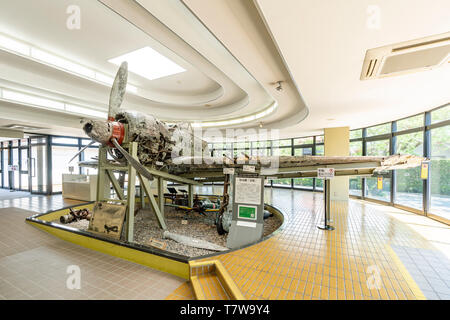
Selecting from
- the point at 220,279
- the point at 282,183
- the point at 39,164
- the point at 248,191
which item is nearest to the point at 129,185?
the point at 248,191

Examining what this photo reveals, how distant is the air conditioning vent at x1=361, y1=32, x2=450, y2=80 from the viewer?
2.14 meters

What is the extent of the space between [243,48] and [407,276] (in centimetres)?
344

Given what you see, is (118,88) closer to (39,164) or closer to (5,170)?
(39,164)

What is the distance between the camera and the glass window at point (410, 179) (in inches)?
212

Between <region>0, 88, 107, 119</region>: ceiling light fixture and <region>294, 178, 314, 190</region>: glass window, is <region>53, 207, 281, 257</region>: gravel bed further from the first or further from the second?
<region>294, 178, 314, 190</region>: glass window

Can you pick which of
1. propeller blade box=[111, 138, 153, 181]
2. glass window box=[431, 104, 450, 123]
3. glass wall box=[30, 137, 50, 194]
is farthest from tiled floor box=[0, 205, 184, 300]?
glass wall box=[30, 137, 50, 194]

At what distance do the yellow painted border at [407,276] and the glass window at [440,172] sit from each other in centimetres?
344

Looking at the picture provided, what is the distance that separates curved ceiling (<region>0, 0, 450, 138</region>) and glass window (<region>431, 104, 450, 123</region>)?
1.45 feet

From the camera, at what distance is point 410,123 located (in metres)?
5.71

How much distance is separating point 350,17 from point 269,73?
171 cm

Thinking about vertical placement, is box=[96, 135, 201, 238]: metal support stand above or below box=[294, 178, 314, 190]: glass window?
above

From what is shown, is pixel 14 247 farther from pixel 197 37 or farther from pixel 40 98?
pixel 40 98

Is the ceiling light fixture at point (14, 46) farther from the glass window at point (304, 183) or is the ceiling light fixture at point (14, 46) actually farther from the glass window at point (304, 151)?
the glass window at point (304, 183)
